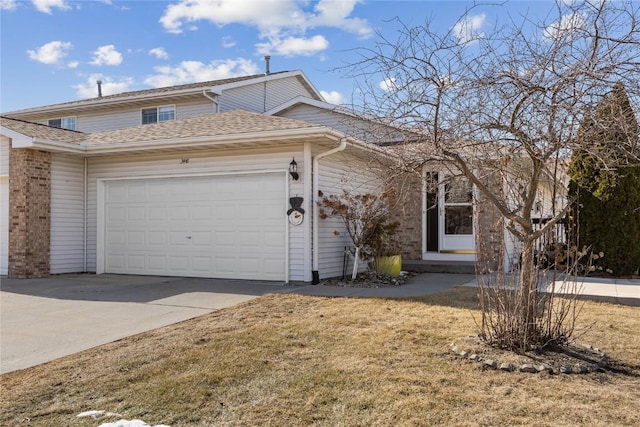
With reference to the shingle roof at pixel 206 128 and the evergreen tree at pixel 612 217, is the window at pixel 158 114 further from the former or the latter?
the evergreen tree at pixel 612 217

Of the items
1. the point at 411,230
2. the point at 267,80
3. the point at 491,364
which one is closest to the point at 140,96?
the point at 267,80

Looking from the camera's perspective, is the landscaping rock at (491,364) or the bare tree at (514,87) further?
the landscaping rock at (491,364)

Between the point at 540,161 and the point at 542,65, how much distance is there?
0.91 metres

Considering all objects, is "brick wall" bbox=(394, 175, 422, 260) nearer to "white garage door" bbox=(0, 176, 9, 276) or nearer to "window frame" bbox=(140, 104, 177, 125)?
"window frame" bbox=(140, 104, 177, 125)

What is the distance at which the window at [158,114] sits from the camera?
691 inches

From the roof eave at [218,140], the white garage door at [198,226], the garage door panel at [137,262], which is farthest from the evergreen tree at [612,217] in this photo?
the garage door panel at [137,262]

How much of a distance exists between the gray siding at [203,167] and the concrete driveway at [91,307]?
0.80 meters

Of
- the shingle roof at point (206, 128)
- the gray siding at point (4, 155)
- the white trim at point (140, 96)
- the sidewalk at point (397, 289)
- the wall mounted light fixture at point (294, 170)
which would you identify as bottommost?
the sidewalk at point (397, 289)

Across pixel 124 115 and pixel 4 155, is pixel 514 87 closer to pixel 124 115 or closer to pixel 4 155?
pixel 4 155

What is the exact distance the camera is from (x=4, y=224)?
37.9ft

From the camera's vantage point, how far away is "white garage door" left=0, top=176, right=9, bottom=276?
37.6 feet

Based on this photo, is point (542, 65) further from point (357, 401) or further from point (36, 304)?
point (36, 304)

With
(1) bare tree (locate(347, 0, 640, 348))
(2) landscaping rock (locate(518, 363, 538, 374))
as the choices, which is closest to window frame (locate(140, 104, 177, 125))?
(1) bare tree (locate(347, 0, 640, 348))

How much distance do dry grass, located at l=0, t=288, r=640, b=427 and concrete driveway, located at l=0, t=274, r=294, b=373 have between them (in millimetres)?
548
